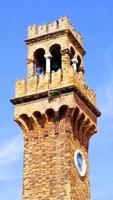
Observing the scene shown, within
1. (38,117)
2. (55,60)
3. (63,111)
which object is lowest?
(63,111)

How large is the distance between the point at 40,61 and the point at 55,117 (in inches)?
216

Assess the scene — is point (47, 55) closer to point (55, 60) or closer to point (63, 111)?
point (55, 60)

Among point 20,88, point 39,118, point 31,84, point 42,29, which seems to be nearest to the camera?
point 39,118

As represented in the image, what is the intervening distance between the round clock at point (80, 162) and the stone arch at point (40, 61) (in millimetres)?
6034

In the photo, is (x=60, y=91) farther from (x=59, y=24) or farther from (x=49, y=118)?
(x=59, y=24)

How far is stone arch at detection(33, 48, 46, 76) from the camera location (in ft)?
120

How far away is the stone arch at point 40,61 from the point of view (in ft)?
120

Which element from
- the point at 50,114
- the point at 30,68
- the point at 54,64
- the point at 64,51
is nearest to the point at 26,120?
the point at 50,114

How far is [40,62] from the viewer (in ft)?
123

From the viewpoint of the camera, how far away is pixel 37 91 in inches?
1347

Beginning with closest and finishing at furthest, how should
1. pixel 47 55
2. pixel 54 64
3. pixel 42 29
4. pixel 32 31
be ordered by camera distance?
pixel 47 55, pixel 42 29, pixel 32 31, pixel 54 64

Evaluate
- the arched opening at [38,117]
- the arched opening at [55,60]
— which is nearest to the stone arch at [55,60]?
the arched opening at [55,60]

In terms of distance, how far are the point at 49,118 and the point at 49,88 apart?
69.1 inches

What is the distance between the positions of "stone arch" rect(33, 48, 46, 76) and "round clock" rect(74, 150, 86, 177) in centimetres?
603
